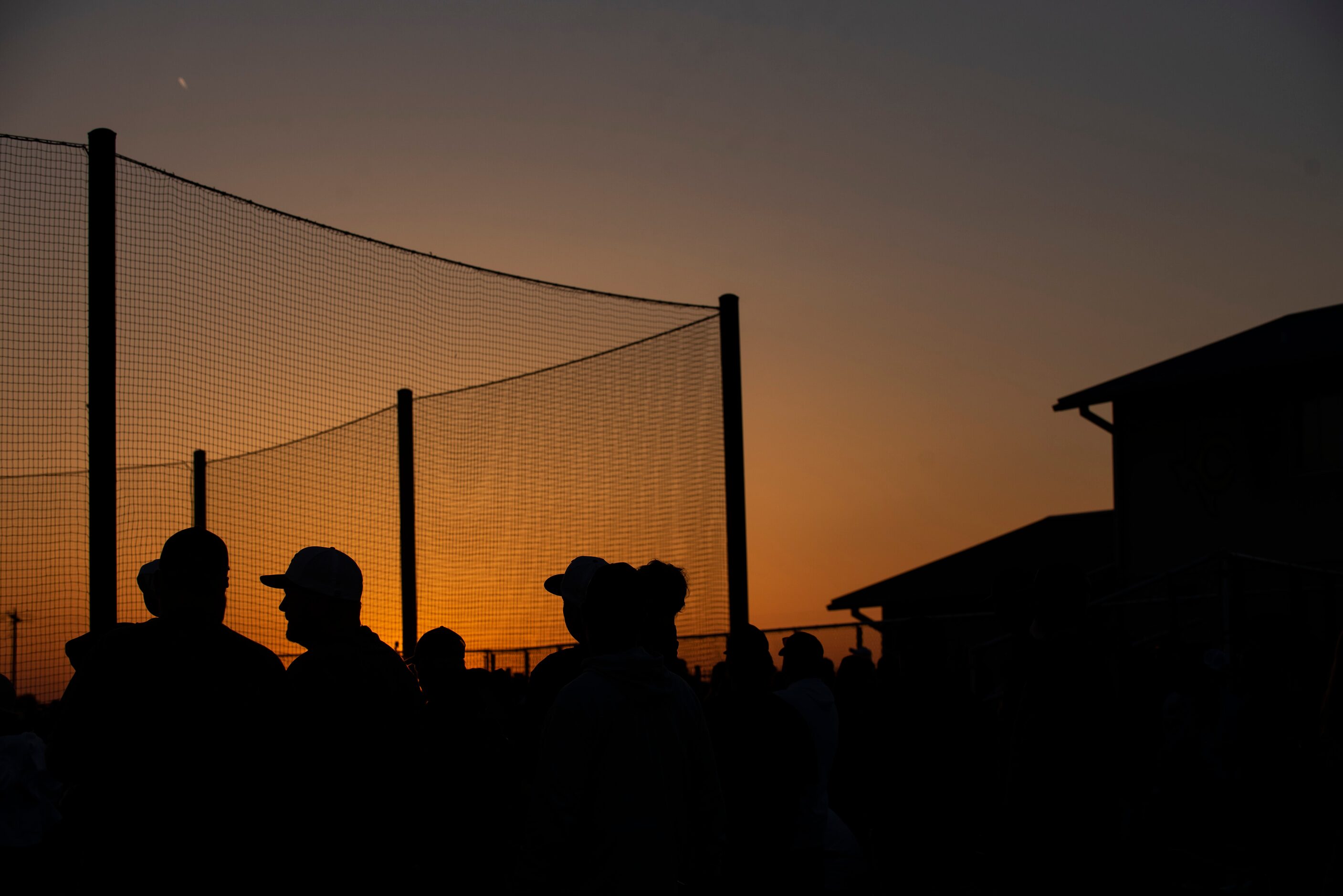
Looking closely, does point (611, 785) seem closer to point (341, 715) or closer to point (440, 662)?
point (341, 715)

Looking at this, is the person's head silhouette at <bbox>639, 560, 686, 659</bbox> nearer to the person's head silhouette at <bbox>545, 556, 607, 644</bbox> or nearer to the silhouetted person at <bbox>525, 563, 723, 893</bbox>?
the person's head silhouette at <bbox>545, 556, 607, 644</bbox>

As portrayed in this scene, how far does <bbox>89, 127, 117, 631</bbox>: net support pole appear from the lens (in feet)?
14.2

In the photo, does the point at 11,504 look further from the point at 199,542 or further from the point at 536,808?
the point at 536,808

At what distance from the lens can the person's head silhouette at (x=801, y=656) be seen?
4445mm

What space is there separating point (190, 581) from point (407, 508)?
561cm

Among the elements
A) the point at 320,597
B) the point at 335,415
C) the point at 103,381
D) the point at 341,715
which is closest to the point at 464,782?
the point at 341,715

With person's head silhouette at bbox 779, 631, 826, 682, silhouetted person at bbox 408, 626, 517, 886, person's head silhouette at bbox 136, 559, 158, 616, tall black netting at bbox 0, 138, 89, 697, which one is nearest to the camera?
silhouetted person at bbox 408, 626, 517, 886

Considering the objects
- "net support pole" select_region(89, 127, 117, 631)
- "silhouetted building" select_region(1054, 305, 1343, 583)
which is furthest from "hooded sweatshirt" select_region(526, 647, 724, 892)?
"silhouetted building" select_region(1054, 305, 1343, 583)

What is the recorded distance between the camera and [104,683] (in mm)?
2682

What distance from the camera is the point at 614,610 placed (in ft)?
9.42

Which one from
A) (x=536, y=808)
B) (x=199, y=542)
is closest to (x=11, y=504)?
(x=199, y=542)

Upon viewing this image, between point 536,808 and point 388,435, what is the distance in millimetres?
6302

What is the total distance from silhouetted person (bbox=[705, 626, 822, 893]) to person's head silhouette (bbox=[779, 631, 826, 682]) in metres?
0.33

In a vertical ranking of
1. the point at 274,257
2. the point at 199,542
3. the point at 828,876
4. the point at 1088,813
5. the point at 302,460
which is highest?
the point at 274,257
